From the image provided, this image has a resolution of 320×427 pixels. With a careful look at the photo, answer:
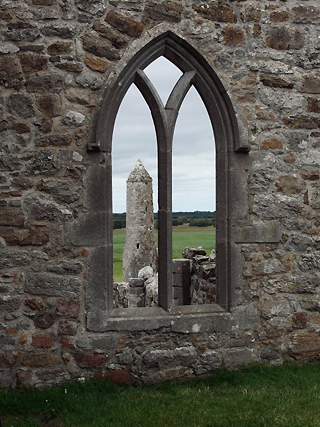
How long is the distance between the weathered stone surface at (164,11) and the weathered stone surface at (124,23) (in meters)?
0.02

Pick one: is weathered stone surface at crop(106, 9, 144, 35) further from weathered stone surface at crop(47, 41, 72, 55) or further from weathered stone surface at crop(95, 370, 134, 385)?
weathered stone surface at crop(95, 370, 134, 385)

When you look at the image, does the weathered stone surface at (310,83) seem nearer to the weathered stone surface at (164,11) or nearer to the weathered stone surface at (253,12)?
the weathered stone surface at (253,12)

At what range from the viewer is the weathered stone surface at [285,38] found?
13.8ft

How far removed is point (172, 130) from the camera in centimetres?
408

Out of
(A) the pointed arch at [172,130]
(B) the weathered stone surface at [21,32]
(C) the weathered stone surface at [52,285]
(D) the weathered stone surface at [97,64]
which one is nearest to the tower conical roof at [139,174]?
(A) the pointed arch at [172,130]

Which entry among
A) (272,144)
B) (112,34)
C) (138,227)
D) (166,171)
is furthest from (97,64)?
(138,227)

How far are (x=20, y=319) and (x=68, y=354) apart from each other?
1.73 feet

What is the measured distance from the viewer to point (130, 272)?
14664mm

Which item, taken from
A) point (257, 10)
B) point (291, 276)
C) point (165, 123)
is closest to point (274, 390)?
point (291, 276)

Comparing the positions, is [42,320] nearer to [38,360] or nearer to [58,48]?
[38,360]

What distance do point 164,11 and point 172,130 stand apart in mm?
1104

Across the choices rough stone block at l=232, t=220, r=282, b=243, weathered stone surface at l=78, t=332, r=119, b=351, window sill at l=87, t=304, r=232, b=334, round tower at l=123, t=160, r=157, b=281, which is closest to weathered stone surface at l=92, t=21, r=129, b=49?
rough stone block at l=232, t=220, r=282, b=243

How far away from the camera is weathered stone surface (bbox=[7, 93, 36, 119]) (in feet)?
12.3

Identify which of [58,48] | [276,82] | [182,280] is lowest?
[182,280]
